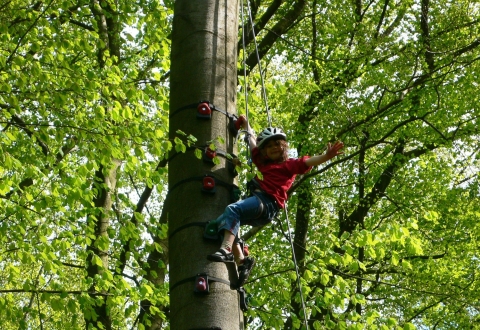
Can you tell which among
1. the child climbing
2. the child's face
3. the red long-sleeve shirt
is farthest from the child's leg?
the child's face

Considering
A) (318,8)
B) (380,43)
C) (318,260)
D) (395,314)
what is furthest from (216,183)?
(395,314)

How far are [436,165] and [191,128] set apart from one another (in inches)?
488

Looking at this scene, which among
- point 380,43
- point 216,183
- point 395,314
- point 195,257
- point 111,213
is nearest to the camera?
point 195,257

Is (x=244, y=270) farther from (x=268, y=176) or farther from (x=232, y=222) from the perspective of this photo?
(x=268, y=176)

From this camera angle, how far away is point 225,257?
12.2 ft

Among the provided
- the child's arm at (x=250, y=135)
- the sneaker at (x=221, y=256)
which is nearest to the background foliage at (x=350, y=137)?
the child's arm at (x=250, y=135)

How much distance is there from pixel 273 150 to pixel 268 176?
0.23 meters

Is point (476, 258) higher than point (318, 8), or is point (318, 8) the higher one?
point (318, 8)

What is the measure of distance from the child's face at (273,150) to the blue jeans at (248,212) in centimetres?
38

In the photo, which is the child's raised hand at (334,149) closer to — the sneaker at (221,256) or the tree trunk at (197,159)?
the tree trunk at (197,159)

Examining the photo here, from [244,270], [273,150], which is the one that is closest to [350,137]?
[273,150]

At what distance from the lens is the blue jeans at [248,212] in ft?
12.7

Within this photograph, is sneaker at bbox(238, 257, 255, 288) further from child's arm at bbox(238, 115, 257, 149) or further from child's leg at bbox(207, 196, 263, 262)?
child's arm at bbox(238, 115, 257, 149)

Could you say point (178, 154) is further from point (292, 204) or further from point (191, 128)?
point (292, 204)
